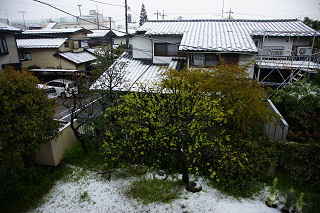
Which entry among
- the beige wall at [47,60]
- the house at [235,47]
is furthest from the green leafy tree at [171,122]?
the beige wall at [47,60]

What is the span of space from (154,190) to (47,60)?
24.0m

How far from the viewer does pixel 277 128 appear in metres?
9.79

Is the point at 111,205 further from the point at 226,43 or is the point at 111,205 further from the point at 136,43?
the point at 136,43

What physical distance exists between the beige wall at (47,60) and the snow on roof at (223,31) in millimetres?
13138

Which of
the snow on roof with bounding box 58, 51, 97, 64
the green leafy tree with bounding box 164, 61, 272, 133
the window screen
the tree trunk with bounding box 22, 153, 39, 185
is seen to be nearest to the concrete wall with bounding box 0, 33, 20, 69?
the snow on roof with bounding box 58, 51, 97, 64

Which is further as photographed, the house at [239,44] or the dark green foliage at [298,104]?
the house at [239,44]

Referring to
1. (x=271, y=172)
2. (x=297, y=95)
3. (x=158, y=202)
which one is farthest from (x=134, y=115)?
(x=297, y=95)

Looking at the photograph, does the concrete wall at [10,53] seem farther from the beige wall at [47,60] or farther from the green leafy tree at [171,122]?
the green leafy tree at [171,122]

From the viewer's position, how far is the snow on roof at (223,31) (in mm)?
13761

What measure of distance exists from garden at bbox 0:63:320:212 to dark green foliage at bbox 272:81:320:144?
3.21ft

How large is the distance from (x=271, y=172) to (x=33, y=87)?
34.5 feet

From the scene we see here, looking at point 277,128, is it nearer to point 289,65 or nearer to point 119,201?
point 289,65

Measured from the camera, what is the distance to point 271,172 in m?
8.18

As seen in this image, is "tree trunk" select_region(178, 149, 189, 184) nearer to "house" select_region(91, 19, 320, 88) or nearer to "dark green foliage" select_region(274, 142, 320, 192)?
"dark green foliage" select_region(274, 142, 320, 192)
